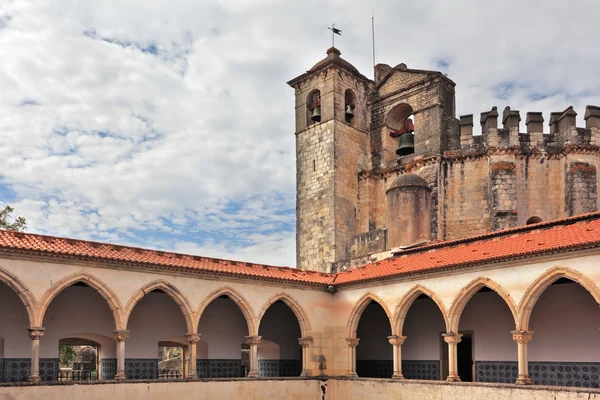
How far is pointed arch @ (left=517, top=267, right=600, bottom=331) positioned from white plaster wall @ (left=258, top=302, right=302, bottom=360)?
821 cm

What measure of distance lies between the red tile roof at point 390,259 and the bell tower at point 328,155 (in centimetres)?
654

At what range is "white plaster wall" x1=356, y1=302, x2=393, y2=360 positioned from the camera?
64.6 feet

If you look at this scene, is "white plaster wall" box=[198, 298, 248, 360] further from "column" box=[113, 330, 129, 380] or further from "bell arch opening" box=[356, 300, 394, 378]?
"bell arch opening" box=[356, 300, 394, 378]

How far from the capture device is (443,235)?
24.2 meters

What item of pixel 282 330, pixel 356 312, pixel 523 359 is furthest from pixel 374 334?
pixel 523 359

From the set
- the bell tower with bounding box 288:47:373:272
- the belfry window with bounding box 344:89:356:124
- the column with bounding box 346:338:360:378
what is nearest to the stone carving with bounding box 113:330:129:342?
the column with bounding box 346:338:360:378

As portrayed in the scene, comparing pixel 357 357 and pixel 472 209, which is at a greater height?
pixel 472 209

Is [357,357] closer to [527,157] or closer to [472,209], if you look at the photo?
[472,209]

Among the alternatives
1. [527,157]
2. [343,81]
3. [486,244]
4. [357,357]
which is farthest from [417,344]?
[343,81]

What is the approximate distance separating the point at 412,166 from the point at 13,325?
621 inches

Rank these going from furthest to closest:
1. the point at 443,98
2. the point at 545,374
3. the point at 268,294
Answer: the point at 443,98 < the point at 268,294 < the point at 545,374

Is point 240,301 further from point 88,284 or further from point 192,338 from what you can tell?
point 88,284

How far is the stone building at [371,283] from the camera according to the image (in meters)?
14.3

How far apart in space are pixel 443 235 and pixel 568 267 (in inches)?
438
